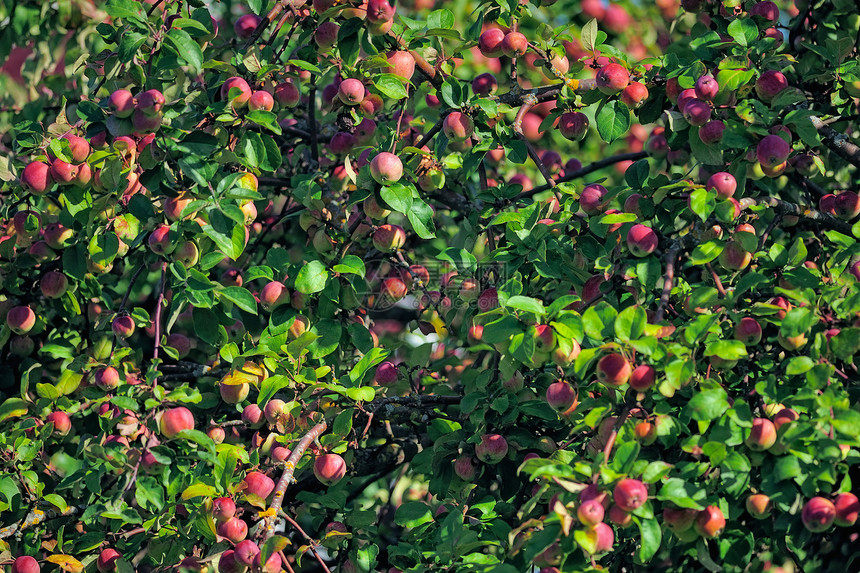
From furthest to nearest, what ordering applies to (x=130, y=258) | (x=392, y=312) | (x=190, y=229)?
(x=392, y=312), (x=130, y=258), (x=190, y=229)

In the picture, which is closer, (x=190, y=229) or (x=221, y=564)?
(x=221, y=564)

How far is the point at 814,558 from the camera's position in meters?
1.89

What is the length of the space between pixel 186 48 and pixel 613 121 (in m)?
0.76

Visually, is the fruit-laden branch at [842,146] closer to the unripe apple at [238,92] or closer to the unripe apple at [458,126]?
the unripe apple at [458,126]

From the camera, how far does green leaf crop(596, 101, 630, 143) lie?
1579 millimetres

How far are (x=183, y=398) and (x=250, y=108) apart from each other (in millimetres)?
524

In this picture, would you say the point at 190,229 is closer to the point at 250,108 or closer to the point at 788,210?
the point at 250,108

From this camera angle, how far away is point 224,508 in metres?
1.34

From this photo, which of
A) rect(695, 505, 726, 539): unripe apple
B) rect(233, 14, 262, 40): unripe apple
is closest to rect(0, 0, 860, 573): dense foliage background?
rect(695, 505, 726, 539): unripe apple

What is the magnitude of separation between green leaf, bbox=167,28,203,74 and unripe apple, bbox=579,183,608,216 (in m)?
0.70

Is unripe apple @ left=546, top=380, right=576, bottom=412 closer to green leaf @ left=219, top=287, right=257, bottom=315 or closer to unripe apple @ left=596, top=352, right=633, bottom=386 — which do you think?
unripe apple @ left=596, top=352, right=633, bottom=386

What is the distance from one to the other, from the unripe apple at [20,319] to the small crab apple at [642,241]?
→ 1.22 metres

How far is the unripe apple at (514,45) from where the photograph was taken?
63.6 inches

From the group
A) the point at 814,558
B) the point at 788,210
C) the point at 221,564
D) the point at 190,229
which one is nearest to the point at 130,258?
the point at 190,229
